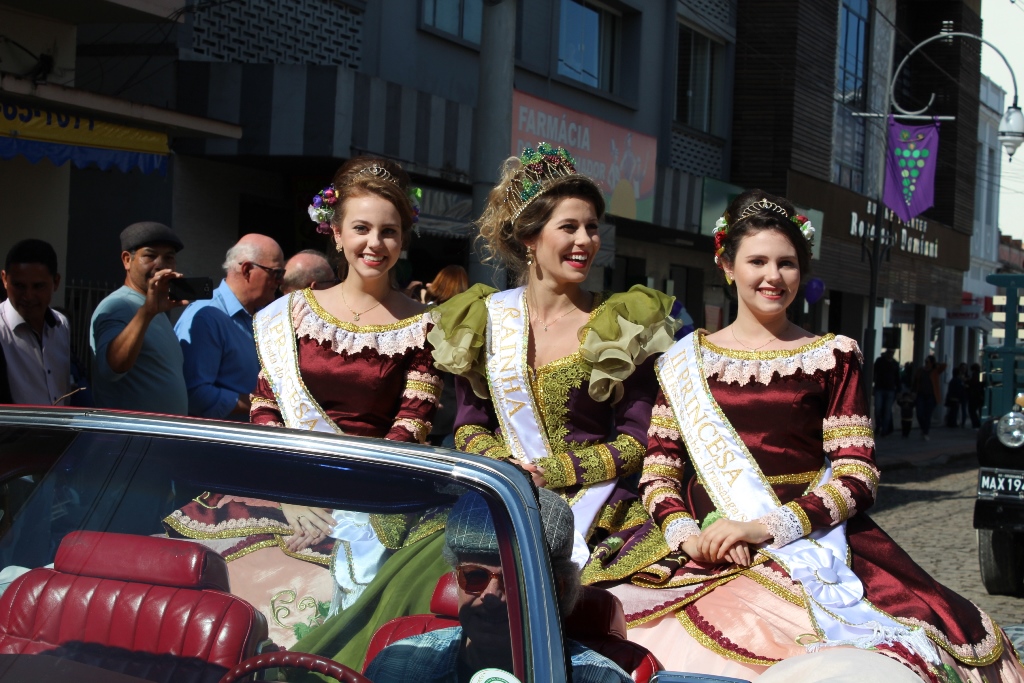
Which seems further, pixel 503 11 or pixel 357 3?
pixel 357 3

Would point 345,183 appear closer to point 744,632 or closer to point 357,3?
point 744,632

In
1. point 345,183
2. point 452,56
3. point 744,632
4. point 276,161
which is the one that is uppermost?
point 452,56

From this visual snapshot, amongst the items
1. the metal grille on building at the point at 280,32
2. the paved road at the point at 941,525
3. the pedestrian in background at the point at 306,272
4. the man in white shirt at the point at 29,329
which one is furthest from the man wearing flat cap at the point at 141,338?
the metal grille on building at the point at 280,32

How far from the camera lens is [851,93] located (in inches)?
977

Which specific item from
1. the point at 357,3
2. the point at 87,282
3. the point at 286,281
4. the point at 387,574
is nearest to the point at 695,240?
the point at 357,3

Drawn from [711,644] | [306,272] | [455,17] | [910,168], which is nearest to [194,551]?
[711,644]

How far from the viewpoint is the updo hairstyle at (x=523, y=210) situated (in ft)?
11.6

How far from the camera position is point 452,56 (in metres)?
13.2

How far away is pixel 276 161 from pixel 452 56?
3.19 metres

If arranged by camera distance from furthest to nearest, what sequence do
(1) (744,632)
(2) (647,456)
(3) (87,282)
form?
(3) (87,282)
(2) (647,456)
(1) (744,632)

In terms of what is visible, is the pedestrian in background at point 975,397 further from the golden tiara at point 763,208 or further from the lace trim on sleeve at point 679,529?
the lace trim on sleeve at point 679,529

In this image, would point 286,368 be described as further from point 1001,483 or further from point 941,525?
point 941,525

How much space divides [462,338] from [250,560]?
1.67 meters

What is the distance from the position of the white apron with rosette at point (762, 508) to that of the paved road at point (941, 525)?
109 inches
